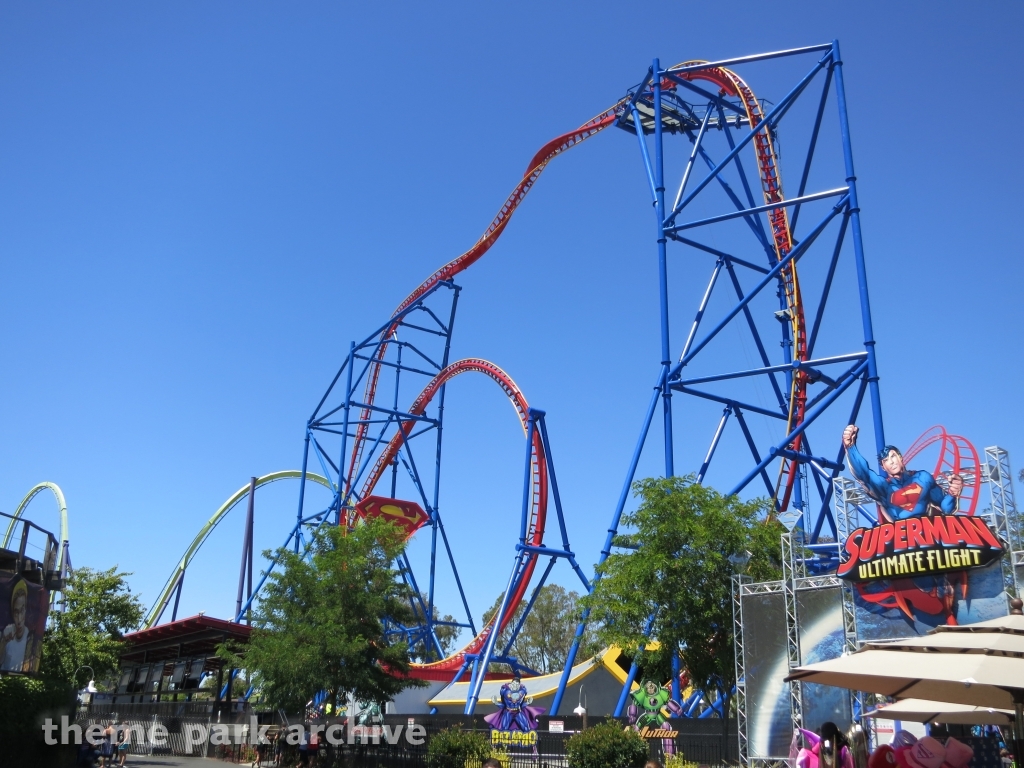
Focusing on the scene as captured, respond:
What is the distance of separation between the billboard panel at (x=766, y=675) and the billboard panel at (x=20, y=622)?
10462 millimetres

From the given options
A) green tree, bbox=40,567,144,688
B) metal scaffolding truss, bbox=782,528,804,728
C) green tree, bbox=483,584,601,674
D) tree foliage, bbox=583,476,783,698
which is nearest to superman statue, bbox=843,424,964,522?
metal scaffolding truss, bbox=782,528,804,728

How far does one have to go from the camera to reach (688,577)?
615 inches

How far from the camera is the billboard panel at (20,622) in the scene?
12766 mm

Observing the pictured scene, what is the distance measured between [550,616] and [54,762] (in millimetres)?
44389

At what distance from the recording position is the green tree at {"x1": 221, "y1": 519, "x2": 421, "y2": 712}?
18594 mm

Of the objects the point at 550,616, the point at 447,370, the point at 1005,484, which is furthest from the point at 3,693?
the point at 550,616

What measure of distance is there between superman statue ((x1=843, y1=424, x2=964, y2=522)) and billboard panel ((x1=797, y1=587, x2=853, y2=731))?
1.53 metres

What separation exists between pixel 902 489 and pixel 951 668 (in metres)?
6.27

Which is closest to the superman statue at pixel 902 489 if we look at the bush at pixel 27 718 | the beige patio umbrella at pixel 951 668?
the beige patio umbrella at pixel 951 668

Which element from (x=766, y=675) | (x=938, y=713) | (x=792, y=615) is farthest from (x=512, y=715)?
(x=938, y=713)

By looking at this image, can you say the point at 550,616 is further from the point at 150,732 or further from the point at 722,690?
the point at 722,690

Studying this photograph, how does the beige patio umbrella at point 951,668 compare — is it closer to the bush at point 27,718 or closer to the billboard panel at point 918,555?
the billboard panel at point 918,555

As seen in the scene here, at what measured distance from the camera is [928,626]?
39.6 ft

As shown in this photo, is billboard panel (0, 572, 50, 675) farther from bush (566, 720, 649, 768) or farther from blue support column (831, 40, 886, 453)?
blue support column (831, 40, 886, 453)
